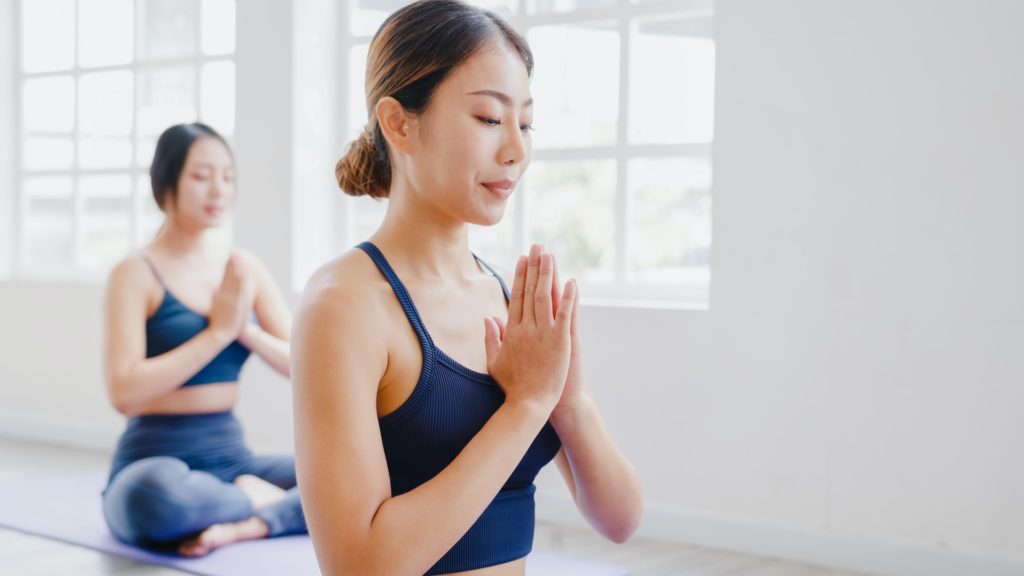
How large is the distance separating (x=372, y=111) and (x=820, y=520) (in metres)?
2.31

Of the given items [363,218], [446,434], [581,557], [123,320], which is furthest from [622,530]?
[363,218]

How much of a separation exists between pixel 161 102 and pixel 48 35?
935 mm

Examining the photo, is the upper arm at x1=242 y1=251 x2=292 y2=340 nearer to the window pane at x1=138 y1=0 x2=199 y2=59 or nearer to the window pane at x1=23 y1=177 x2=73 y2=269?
the window pane at x1=138 y1=0 x2=199 y2=59

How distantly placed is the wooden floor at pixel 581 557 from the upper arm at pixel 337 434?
6.30 ft

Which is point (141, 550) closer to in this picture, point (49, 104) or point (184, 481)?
point (184, 481)

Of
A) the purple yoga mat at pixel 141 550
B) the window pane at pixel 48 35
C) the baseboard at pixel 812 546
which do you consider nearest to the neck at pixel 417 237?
the purple yoga mat at pixel 141 550

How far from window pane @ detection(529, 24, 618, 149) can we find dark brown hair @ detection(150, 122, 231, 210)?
1304 mm

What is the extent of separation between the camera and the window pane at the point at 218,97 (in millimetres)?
5062

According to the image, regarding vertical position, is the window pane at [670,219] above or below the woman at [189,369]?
above

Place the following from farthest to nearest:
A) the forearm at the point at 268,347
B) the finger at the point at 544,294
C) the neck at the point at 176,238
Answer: the neck at the point at 176,238 → the forearm at the point at 268,347 → the finger at the point at 544,294

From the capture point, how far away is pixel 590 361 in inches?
150

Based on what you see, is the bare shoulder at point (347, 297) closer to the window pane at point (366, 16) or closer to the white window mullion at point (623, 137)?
the white window mullion at point (623, 137)

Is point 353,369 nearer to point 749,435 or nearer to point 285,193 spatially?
point 749,435

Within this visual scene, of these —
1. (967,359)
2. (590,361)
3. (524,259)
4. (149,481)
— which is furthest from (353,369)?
Result: (590,361)
